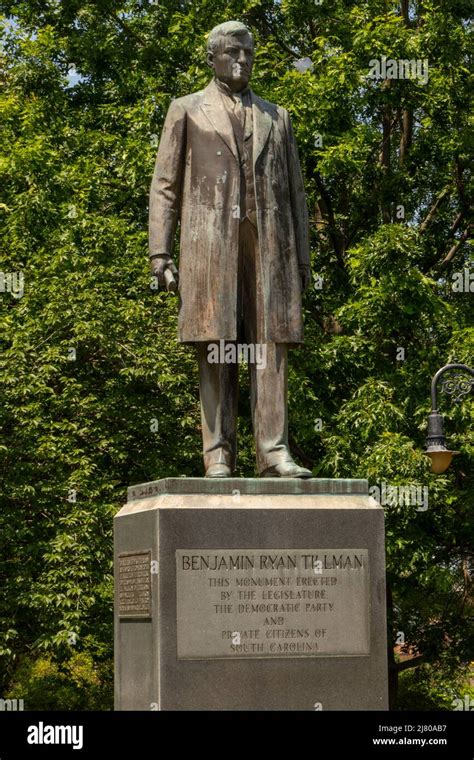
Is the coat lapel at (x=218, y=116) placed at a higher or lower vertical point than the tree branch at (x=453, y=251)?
lower

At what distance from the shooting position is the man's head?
1023cm

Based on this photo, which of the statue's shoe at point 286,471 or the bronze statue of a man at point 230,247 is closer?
the statue's shoe at point 286,471

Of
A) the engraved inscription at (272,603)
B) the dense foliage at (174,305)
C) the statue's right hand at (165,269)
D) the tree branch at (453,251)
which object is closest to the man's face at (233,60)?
the statue's right hand at (165,269)

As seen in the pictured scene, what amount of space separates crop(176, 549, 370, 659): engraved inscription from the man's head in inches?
128

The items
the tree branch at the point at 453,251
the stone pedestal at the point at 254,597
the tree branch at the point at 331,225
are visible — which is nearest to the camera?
the stone pedestal at the point at 254,597

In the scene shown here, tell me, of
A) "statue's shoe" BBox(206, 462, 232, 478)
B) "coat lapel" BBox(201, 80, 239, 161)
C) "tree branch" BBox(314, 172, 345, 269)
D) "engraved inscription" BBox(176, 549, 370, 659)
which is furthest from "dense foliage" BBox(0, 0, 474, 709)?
"engraved inscription" BBox(176, 549, 370, 659)

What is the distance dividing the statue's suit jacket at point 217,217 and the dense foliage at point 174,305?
9.02 metres

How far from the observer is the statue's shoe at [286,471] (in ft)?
32.1

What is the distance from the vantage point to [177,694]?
901 cm

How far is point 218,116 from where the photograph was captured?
10.2 m

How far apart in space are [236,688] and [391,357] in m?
13.2

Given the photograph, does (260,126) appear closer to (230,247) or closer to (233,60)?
(233,60)

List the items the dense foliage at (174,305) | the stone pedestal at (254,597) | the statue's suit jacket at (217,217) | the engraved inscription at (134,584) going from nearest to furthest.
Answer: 1. the stone pedestal at (254,597)
2. the engraved inscription at (134,584)
3. the statue's suit jacket at (217,217)
4. the dense foliage at (174,305)

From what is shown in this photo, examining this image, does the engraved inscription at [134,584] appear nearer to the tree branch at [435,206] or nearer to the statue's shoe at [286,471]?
the statue's shoe at [286,471]
